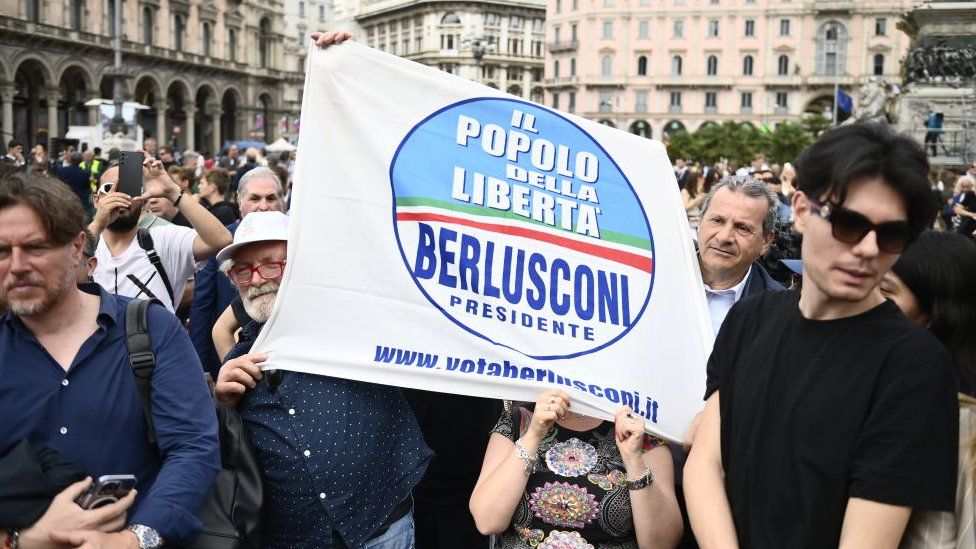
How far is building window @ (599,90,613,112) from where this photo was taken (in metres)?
75.8

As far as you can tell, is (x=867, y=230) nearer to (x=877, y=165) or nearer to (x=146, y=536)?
(x=877, y=165)

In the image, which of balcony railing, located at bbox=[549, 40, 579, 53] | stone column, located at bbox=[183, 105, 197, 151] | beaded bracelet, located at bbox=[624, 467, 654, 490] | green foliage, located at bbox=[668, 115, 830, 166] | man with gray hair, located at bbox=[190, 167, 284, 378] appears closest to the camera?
beaded bracelet, located at bbox=[624, 467, 654, 490]

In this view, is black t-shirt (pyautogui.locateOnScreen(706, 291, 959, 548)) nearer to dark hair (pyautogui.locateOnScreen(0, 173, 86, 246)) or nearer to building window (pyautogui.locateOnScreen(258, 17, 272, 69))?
dark hair (pyautogui.locateOnScreen(0, 173, 86, 246))

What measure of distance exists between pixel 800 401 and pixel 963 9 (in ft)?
59.8

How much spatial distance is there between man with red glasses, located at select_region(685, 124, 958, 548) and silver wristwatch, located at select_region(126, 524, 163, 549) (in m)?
1.37

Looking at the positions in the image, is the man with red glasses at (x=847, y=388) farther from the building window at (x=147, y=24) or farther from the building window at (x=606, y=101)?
the building window at (x=606, y=101)

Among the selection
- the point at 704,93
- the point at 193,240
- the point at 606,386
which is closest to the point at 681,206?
the point at 606,386

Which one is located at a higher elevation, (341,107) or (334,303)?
(341,107)

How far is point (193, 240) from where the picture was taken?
4.75 metres

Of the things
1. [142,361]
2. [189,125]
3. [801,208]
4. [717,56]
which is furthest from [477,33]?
[801,208]

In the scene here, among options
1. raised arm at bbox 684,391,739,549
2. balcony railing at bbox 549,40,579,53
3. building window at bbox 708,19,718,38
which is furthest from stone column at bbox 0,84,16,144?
building window at bbox 708,19,718,38

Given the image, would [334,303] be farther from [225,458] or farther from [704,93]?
[704,93]

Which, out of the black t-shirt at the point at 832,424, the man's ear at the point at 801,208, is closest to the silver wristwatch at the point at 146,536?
the black t-shirt at the point at 832,424

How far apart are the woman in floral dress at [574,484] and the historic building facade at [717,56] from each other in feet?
235
